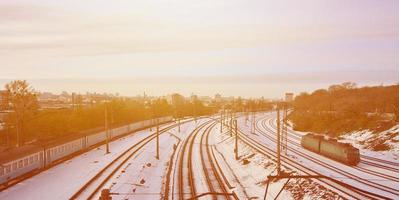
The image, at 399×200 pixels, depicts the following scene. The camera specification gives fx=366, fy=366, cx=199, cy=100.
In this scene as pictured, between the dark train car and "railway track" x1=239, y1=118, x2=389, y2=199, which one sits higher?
the dark train car

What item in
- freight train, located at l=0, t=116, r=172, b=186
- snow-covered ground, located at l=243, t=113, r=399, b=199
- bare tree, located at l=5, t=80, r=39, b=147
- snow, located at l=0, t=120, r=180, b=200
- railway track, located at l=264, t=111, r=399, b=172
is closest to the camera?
snow-covered ground, located at l=243, t=113, r=399, b=199

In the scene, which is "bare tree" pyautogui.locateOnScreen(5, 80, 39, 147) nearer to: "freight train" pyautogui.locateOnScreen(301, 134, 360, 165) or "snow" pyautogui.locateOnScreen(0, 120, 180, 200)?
"snow" pyautogui.locateOnScreen(0, 120, 180, 200)

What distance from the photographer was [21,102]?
61.6m

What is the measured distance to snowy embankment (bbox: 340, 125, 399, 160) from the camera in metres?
47.7

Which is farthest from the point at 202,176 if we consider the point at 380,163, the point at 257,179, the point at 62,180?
the point at 380,163

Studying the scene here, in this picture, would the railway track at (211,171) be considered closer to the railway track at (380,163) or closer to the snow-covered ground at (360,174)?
the snow-covered ground at (360,174)

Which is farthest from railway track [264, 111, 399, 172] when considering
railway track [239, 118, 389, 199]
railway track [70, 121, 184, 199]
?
railway track [70, 121, 184, 199]

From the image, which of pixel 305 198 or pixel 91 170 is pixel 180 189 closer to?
pixel 305 198

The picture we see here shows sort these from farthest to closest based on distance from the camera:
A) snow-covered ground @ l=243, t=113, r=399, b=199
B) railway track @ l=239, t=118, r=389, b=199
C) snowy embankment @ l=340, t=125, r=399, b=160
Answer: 1. snowy embankment @ l=340, t=125, r=399, b=160
2. snow-covered ground @ l=243, t=113, r=399, b=199
3. railway track @ l=239, t=118, r=389, b=199

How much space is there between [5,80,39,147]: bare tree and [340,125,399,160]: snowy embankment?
53216mm

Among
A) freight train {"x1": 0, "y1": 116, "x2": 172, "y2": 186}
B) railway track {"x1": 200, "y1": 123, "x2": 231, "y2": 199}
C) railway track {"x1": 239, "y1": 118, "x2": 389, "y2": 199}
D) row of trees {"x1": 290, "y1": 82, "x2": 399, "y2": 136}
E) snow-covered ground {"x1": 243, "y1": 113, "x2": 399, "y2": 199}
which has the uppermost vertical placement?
row of trees {"x1": 290, "y1": 82, "x2": 399, "y2": 136}

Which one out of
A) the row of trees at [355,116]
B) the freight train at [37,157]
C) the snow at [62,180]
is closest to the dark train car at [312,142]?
the row of trees at [355,116]

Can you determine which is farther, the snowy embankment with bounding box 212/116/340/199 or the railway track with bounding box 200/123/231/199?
the railway track with bounding box 200/123/231/199

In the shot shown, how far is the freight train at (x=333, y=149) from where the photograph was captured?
3875 centimetres
